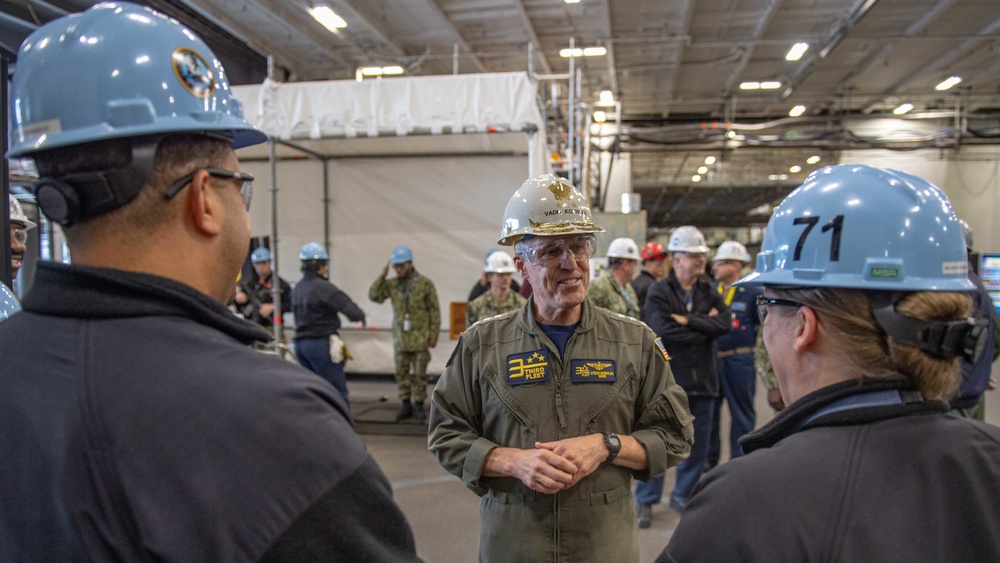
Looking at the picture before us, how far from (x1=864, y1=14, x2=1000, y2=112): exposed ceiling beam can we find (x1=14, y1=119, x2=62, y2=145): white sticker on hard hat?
42.7 ft

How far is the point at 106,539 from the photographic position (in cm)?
71

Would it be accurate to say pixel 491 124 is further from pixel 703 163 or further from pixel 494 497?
pixel 703 163

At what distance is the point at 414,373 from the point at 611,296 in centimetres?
303

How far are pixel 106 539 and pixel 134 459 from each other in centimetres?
10

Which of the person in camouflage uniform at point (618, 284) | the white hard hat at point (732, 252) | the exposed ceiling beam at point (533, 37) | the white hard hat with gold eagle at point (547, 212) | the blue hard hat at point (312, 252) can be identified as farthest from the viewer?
the exposed ceiling beam at point (533, 37)

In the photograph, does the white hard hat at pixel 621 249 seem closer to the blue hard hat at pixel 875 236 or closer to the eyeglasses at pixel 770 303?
the eyeglasses at pixel 770 303

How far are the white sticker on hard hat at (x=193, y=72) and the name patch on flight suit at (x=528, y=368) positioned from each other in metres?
1.37

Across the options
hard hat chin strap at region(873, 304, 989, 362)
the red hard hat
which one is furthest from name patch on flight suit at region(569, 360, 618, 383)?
the red hard hat

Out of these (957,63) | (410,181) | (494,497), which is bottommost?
(494,497)

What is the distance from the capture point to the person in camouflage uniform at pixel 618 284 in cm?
521

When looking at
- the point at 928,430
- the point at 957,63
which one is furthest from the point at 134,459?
the point at 957,63

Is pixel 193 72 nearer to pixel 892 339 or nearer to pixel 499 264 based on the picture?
pixel 892 339

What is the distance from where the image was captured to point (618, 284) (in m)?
5.43

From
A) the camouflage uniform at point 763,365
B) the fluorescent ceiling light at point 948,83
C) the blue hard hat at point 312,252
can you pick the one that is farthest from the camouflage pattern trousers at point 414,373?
the fluorescent ceiling light at point 948,83
